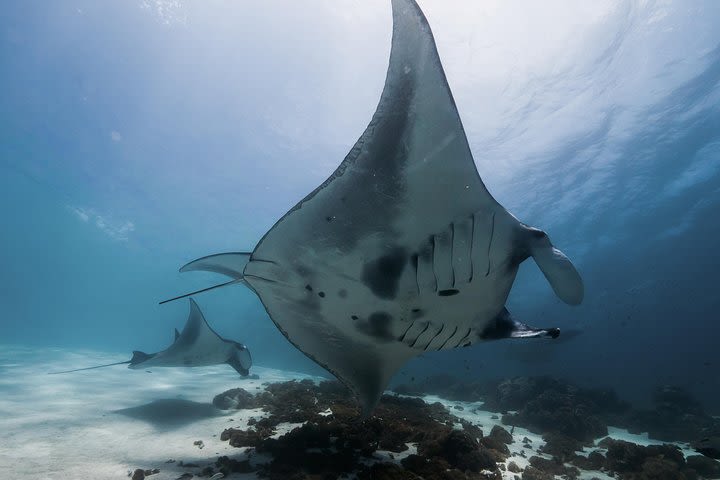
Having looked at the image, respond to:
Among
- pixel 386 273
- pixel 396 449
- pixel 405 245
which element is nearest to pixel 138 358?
pixel 396 449

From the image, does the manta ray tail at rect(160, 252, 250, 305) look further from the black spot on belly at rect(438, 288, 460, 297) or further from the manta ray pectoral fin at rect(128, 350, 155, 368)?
the manta ray pectoral fin at rect(128, 350, 155, 368)

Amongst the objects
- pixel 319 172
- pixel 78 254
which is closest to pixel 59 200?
pixel 319 172

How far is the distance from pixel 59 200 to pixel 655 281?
54.4 metres

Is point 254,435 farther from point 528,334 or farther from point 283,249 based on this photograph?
point 528,334

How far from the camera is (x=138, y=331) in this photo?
135 m

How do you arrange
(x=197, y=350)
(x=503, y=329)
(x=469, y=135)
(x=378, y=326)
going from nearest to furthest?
(x=503, y=329)
(x=378, y=326)
(x=197, y=350)
(x=469, y=135)

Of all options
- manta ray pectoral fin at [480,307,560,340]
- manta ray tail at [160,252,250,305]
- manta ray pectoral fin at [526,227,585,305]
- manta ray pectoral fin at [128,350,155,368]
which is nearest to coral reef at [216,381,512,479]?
manta ray pectoral fin at [480,307,560,340]

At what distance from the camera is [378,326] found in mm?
2787

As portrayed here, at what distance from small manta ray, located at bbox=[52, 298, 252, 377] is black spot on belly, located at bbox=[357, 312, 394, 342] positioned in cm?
550

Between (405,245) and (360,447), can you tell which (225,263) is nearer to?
(405,245)

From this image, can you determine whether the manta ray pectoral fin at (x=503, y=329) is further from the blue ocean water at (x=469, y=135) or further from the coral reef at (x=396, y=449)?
the blue ocean water at (x=469, y=135)

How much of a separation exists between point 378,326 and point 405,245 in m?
0.81

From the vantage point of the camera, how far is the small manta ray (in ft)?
24.1

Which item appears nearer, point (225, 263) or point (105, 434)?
point (225, 263)
